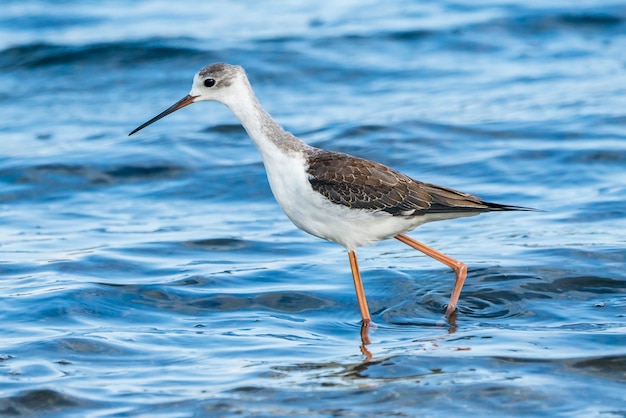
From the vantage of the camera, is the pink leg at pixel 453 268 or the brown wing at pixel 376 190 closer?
the brown wing at pixel 376 190

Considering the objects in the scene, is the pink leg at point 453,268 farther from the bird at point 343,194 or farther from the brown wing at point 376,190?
the brown wing at point 376,190

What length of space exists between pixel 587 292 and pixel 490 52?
468 inches

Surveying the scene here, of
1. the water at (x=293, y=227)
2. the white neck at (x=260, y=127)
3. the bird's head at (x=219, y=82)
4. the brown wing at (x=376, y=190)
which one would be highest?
the bird's head at (x=219, y=82)

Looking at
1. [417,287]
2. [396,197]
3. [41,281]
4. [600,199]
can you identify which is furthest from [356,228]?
[600,199]

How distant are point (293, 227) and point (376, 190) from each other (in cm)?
341

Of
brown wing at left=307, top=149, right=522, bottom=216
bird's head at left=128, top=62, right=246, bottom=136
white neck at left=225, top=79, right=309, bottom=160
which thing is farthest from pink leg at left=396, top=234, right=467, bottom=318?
bird's head at left=128, top=62, right=246, bottom=136

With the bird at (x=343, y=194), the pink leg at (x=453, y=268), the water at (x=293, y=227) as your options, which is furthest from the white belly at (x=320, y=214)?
the water at (x=293, y=227)

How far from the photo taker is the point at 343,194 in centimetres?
883

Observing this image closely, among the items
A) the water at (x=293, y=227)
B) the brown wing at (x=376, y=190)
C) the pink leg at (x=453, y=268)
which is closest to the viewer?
the water at (x=293, y=227)

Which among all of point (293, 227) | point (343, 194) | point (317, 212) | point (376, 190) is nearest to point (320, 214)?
point (317, 212)

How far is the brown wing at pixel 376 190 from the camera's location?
882 centimetres

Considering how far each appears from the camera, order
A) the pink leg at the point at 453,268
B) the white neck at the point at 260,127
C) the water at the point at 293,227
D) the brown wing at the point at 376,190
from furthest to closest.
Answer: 1. the pink leg at the point at 453,268
2. the white neck at the point at 260,127
3. the brown wing at the point at 376,190
4. the water at the point at 293,227

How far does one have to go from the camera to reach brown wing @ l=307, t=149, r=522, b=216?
28.9 ft

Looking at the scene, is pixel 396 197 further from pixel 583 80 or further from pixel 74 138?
pixel 583 80
